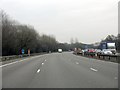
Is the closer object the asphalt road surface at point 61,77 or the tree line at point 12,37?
the asphalt road surface at point 61,77

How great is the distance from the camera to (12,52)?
286 feet

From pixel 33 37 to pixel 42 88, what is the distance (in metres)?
105

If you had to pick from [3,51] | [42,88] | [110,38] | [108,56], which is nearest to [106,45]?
[108,56]

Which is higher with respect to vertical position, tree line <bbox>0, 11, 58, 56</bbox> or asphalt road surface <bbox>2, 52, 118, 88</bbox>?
tree line <bbox>0, 11, 58, 56</bbox>

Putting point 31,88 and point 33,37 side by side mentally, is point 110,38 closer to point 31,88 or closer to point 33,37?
point 33,37

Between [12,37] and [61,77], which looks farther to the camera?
[12,37]

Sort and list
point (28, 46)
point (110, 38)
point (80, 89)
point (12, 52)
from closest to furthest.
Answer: point (80, 89) → point (12, 52) → point (28, 46) → point (110, 38)

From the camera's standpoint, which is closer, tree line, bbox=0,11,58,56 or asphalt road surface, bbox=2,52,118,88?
asphalt road surface, bbox=2,52,118,88

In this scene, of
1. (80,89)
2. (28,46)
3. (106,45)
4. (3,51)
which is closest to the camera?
(80,89)

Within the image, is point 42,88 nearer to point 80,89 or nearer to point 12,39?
point 80,89

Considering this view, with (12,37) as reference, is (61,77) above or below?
below

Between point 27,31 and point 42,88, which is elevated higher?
point 27,31

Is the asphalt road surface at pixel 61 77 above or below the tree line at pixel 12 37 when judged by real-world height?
below

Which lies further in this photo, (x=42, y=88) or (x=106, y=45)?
(x=106, y=45)
